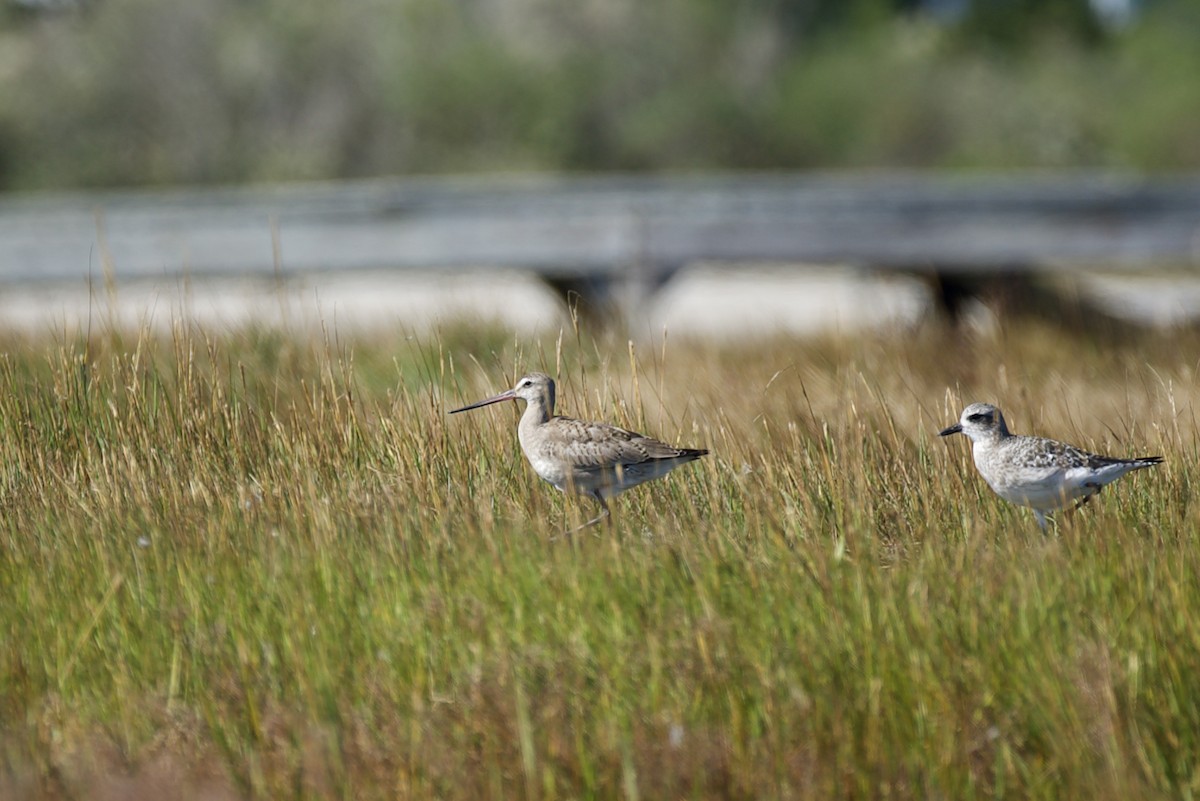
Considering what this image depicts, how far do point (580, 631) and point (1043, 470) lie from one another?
154 cm

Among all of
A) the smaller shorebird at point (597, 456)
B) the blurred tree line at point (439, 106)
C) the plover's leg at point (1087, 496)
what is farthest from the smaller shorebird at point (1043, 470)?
the blurred tree line at point (439, 106)

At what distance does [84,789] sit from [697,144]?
29110 millimetres

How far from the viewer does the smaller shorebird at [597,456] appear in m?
4.44

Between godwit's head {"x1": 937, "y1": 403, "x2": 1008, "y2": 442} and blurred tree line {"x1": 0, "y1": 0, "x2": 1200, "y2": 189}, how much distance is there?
965 inches

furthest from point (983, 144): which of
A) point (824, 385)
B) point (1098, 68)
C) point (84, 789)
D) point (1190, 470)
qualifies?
point (84, 789)

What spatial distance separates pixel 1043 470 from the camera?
14.0 ft

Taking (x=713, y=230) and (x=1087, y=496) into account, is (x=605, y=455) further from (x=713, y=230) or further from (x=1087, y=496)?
(x=713, y=230)

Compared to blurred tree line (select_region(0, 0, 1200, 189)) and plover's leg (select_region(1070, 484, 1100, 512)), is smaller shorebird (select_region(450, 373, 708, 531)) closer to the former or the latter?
plover's leg (select_region(1070, 484, 1100, 512))

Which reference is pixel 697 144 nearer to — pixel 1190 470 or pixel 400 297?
pixel 400 297

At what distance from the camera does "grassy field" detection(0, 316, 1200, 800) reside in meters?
3.22

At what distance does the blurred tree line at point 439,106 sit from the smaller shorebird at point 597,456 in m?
24.5

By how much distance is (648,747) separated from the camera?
3.26 m

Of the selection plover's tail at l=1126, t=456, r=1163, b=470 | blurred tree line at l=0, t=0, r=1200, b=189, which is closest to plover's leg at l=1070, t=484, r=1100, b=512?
plover's tail at l=1126, t=456, r=1163, b=470

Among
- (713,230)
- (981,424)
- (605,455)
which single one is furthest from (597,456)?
(713,230)
